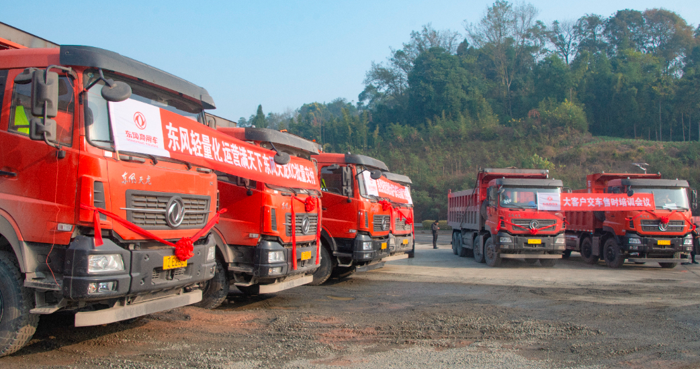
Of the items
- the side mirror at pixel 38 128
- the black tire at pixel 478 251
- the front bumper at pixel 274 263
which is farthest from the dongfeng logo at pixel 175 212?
the black tire at pixel 478 251

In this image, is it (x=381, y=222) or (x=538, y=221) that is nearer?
(x=381, y=222)

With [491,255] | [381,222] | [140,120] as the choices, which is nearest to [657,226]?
[491,255]

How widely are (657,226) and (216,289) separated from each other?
40.7ft

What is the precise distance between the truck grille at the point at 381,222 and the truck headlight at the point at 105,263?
255 inches

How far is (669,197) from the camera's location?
14.0m

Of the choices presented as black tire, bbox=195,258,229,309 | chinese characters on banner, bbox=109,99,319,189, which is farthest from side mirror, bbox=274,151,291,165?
black tire, bbox=195,258,229,309

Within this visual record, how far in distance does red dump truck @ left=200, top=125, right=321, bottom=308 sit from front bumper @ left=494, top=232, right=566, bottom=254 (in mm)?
7744

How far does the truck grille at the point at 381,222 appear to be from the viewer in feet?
34.6

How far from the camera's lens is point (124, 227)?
4.62 metres

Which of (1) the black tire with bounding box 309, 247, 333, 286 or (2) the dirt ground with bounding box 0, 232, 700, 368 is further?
(1) the black tire with bounding box 309, 247, 333, 286

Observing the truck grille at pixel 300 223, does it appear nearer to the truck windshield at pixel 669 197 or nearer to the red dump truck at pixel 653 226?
the red dump truck at pixel 653 226

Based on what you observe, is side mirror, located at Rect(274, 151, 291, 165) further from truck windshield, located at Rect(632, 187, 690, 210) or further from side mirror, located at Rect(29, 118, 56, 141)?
truck windshield, located at Rect(632, 187, 690, 210)

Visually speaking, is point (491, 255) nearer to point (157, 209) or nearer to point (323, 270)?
point (323, 270)

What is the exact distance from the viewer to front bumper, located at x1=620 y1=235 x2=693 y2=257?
13.6 metres
